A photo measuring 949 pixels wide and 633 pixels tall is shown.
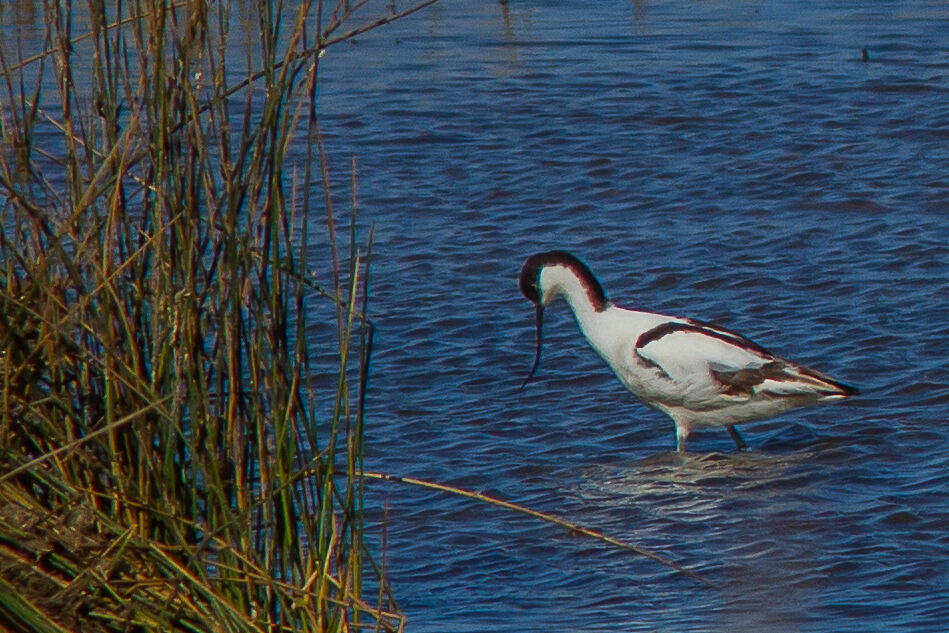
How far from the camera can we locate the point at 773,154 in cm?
916

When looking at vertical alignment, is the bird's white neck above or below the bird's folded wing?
above

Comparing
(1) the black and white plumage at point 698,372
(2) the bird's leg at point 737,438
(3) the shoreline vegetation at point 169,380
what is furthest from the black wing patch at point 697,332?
(3) the shoreline vegetation at point 169,380

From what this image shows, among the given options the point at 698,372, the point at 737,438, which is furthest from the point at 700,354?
the point at 737,438

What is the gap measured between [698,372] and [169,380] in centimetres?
369

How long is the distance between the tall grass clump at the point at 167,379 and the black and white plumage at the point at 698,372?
336 centimetres

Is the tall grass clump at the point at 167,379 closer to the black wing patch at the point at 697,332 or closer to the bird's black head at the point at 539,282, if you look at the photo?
the black wing patch at the point at 697,332

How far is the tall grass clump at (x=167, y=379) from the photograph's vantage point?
284cm

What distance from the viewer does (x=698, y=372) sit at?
6.39m

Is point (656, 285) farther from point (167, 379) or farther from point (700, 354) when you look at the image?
point (167, 379)

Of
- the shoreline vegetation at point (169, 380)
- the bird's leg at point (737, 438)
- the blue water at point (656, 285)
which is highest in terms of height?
the shoreline vegetation at point (169, 380)

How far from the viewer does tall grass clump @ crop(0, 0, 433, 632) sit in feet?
9.32

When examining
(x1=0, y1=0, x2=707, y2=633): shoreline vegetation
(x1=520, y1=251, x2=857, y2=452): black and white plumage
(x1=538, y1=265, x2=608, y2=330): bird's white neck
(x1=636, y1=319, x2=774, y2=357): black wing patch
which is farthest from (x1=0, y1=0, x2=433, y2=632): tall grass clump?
(x1=538, y1=265, x2=608, y2=330): bird's white neck

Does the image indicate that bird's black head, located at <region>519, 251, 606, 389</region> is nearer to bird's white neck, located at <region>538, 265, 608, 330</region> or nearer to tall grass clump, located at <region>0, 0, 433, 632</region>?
bird's white neck, located at <region>538, 265, 608, 330</region>

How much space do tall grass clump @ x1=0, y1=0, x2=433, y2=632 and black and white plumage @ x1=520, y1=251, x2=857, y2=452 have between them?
336cm
